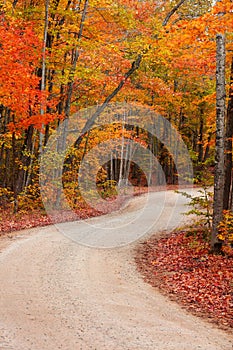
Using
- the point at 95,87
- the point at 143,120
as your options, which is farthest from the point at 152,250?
the point at 143,120

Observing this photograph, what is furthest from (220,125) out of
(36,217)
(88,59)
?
(88,59)

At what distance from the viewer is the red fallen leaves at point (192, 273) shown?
869 cm

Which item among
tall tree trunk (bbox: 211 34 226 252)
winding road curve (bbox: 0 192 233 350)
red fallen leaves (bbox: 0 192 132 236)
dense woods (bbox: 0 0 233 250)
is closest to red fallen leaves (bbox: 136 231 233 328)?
winding road curve (bbox: 0 192 233 350)

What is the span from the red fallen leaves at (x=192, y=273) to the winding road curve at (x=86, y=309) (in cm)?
45

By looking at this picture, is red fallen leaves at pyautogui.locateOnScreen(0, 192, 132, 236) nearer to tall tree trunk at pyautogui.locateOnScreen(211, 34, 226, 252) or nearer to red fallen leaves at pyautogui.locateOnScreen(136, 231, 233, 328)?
red fallen leaves at pyautogui.locateOnScreen(136, 231, 233, 328)

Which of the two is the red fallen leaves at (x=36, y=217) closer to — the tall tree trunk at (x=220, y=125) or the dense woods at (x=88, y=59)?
the dense woods at (x=88, y=59)

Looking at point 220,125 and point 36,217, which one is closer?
point 220,125

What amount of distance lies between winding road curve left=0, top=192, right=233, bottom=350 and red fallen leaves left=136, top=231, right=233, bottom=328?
1.49 ft

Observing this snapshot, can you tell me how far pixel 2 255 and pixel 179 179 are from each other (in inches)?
1352

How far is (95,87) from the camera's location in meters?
24.7

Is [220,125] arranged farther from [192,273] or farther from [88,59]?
[88,59]

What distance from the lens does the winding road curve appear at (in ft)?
20.7

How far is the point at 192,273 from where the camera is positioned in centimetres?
1097

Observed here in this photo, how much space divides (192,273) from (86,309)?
414 centimetres
